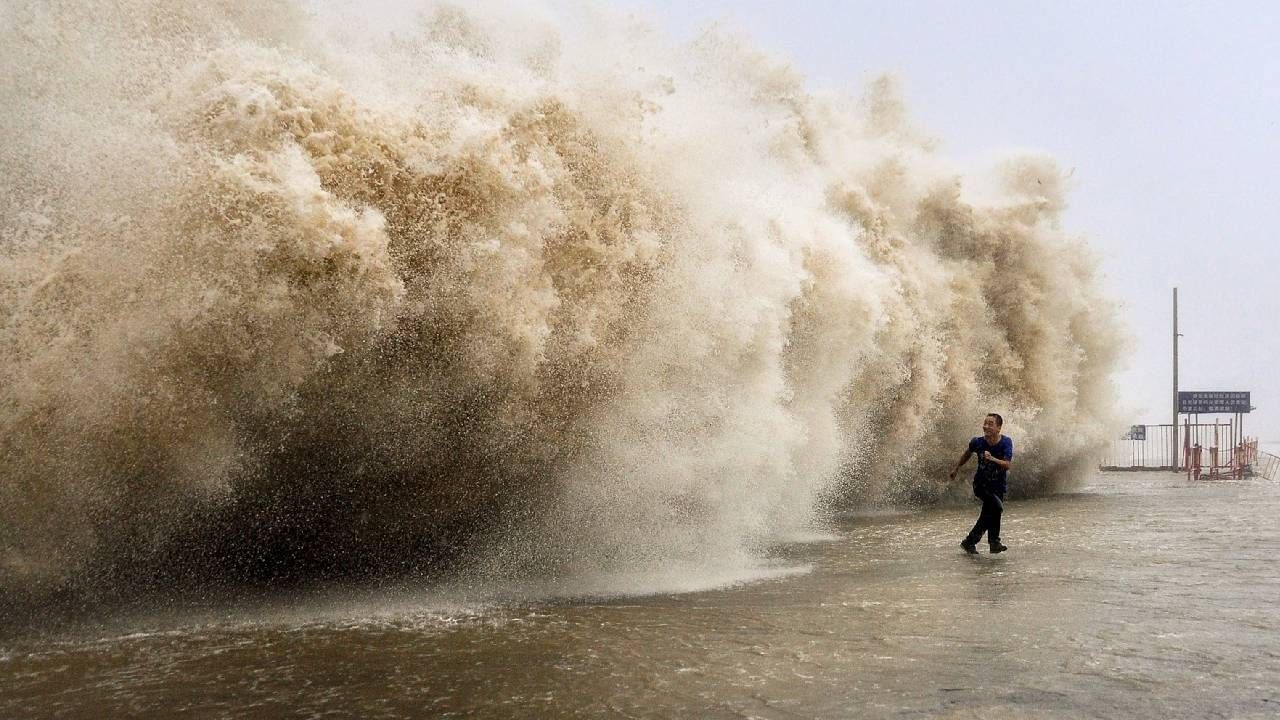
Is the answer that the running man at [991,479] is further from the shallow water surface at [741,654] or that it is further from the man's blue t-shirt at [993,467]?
the shallow water surface at [741,654]

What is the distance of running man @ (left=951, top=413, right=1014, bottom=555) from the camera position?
35.2 feet

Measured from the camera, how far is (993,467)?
428 inches

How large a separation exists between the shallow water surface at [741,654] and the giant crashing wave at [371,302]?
1.09 m

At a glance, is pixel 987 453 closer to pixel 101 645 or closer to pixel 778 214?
pixel 778 214

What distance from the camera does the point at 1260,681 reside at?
5.00 m

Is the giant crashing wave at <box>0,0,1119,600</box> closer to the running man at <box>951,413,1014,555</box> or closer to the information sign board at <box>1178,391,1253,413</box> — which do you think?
the running man at <box>951,413,1014,555</box>

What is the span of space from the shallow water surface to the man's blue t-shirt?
151cm

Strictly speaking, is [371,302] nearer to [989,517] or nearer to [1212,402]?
[989,517]

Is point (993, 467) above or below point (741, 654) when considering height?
above

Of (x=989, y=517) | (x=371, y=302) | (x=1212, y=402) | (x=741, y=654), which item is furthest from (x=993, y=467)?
(x=1212, y=402)

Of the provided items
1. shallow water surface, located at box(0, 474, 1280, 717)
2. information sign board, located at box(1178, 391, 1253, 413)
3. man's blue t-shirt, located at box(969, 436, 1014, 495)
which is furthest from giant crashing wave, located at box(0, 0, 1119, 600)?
information sign board, located at box(1178, 391, 1253, 413)

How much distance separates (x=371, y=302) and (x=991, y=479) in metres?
6.47

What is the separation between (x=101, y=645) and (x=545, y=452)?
3511 mm

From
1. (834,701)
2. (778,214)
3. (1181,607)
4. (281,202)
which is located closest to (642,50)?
(778,214)
